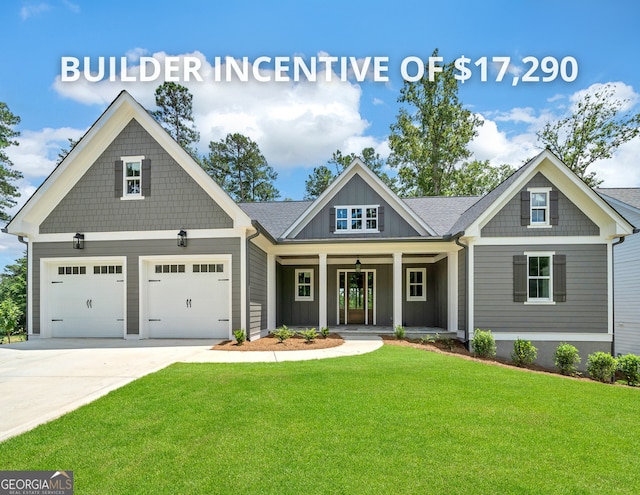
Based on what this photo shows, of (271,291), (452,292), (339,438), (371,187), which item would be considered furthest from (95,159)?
(452,292)

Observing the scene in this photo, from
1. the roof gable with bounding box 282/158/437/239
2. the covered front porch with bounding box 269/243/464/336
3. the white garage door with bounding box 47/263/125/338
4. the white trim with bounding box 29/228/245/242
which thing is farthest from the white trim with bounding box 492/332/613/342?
the white garage door with bounding box 47/263/125/338

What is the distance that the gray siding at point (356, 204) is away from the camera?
13.8 metres

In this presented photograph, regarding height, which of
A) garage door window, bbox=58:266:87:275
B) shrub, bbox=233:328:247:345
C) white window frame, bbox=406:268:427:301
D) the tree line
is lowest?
shrub, bbox=233:328:247:345

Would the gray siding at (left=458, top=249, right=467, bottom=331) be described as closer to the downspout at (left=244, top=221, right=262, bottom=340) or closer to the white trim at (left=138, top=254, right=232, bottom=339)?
the downspout at (left=244, top=221, right=262, bottom=340)

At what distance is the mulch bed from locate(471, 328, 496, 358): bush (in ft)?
11.9

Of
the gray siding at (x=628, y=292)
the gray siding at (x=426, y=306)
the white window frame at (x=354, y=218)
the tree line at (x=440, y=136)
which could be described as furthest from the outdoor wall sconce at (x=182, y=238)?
the tree line at (x=440, y=136)

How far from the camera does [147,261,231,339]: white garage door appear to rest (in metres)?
11.4

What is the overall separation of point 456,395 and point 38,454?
5116 mm

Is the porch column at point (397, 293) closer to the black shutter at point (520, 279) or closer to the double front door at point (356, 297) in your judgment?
the double front door at point (356, 297)

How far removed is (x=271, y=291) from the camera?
13.7m

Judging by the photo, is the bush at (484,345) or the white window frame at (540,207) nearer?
the bush at (484,345)

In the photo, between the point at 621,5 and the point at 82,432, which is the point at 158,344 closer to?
the point at 82,432

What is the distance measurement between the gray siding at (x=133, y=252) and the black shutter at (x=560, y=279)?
9.12 m

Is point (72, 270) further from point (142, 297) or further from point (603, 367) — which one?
point (603, 367)
